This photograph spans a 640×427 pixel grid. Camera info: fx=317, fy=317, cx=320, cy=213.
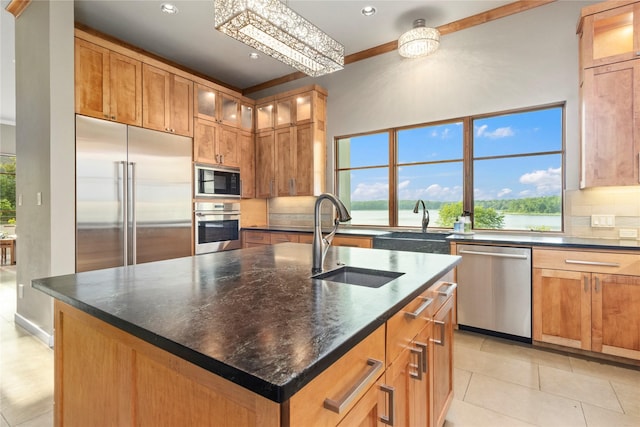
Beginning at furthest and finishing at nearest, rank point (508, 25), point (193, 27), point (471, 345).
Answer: point (193, 27), point (508, 25), point (471, 345)

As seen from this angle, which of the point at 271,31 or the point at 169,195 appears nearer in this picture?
the point at 271,31

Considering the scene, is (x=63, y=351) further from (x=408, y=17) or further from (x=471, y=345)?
(x=408, y=17)

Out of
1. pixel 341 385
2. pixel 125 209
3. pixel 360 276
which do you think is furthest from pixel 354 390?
pixel 125 209

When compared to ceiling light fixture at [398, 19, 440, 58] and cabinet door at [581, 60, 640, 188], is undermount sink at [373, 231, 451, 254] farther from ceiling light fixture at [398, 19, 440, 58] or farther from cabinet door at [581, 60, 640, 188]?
ceiling light fixture at [398, 19, 440, 58]

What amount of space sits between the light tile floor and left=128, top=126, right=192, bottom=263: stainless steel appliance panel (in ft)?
4.18

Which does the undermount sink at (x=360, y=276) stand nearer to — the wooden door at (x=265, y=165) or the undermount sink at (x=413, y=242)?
the undermount sink at (x=413, y=242)

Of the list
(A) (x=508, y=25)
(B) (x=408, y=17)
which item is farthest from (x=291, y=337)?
(A) (x=508, y=25)

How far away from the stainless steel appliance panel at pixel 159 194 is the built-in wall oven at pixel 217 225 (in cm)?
16

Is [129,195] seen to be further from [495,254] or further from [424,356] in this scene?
[495,254]

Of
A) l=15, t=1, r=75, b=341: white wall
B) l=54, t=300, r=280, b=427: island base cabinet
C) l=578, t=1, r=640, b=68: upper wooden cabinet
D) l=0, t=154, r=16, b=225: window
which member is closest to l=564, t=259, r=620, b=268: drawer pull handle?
l=578, t=1, r=640, b=68: upper wooden cabinet

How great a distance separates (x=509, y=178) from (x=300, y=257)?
2.73 m

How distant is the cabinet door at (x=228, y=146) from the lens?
4.46m

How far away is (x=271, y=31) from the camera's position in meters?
2.02

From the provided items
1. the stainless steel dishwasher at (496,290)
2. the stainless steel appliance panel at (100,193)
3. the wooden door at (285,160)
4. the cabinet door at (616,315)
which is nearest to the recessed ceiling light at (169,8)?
the stainless steel appliance panel at (100,193)
